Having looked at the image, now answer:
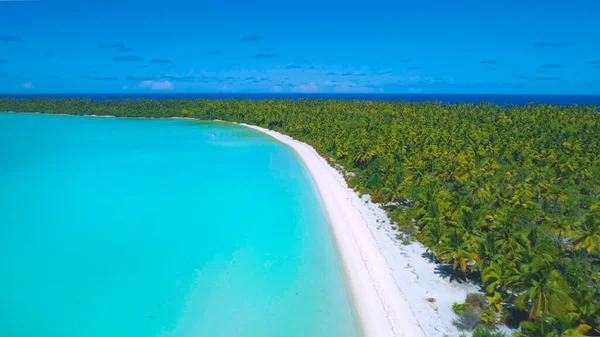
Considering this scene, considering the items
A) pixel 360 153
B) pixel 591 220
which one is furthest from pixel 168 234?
pixel 591 220

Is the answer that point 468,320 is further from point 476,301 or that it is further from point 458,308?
point 476,301

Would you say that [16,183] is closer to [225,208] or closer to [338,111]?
[225,208]

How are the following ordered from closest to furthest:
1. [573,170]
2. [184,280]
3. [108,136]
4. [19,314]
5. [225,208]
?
1. [19,314]
2. [184,280]
3. [573,170]
4. [225,208]
5. [108,136]

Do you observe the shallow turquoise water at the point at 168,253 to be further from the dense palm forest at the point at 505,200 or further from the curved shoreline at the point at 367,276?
the dense palm forest at the point at 505,200

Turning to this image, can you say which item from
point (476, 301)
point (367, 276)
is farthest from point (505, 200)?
point (367, 276)

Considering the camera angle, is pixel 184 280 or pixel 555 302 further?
pixel 184 280

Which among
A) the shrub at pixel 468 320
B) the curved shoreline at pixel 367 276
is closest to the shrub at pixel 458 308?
the shrub at pixel 468 320
